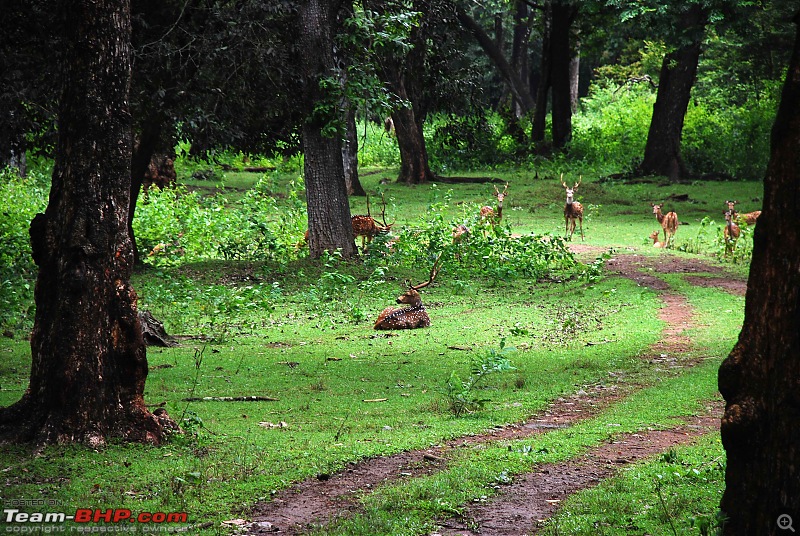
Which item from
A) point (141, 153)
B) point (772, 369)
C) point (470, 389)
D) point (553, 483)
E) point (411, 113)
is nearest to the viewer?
point (772, 369)

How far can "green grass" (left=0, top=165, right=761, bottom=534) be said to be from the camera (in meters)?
5.74

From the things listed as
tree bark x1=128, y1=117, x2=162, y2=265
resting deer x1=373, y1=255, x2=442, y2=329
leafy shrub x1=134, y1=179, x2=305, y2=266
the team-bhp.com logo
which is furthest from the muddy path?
leafy shrub x1=134, y1=179, x2=305, y2=266

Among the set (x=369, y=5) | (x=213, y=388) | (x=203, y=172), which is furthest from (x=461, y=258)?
(x=203, y=172)

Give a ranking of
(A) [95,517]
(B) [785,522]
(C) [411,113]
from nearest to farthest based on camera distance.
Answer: (B) [785,522], (A) [95,517], (C) [411,113]

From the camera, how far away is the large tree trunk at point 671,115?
2905 centimetres

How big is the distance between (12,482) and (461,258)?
491 inches

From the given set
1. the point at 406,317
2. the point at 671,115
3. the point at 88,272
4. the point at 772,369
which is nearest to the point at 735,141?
the point at 671,115

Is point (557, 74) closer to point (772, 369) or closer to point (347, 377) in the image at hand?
point (347, 377)

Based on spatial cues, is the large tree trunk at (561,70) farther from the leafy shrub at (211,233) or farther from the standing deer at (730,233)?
the leafy shrub at (211,233)

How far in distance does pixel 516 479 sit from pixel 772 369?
2.50 metres

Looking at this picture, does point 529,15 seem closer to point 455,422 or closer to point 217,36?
point 217,36

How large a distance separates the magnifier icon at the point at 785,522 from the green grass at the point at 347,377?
4.57ft

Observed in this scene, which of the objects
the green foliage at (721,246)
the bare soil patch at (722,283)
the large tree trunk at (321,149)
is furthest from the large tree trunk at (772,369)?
the green foliage at (721,246)

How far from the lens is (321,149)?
54.9 feet
